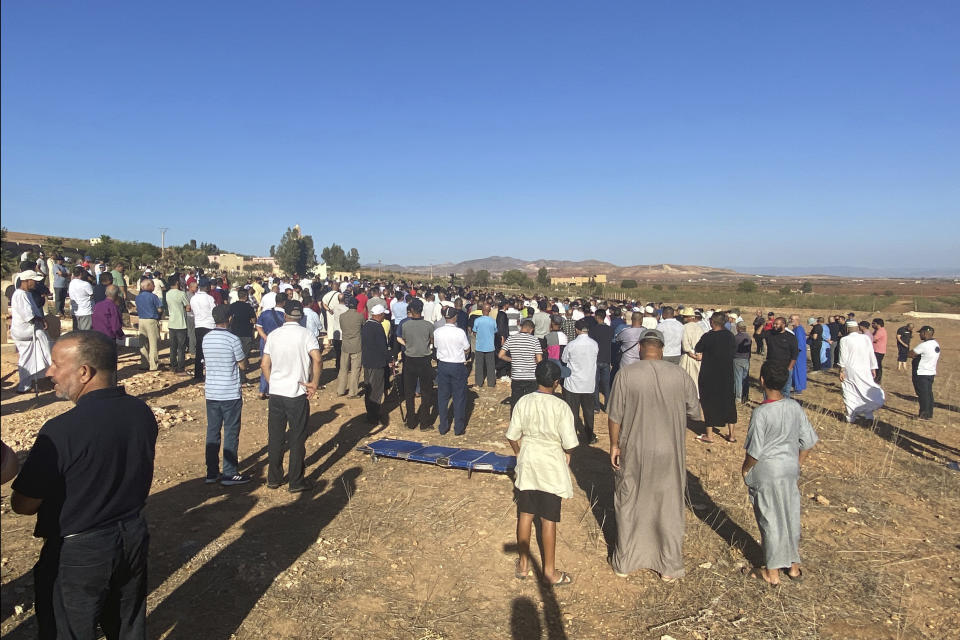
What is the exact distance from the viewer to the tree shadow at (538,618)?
4.06 m

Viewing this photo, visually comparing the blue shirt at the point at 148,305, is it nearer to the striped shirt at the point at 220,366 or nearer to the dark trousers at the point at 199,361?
the dark trousers at the point at 199,361

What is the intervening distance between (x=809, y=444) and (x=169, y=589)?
5.27 m

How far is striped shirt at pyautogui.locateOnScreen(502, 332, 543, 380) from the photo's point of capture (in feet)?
26.2

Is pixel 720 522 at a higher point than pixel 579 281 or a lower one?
lower

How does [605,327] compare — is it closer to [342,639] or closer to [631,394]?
[631,394]

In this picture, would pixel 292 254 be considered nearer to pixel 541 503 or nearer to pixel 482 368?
pixel 482 368

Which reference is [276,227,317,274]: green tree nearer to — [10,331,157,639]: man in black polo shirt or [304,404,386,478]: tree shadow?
[304,404,386,478]: tree shadow

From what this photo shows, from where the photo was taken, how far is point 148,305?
10.8m

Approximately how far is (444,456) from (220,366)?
285 cm

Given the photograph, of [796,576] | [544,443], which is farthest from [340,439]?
[796,576]

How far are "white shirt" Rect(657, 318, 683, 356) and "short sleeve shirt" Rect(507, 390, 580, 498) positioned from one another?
20.2ft

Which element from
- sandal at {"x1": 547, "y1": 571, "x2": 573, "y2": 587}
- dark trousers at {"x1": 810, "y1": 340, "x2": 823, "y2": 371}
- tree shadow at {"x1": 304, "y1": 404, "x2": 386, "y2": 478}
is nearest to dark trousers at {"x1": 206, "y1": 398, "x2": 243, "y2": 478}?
tree shadow at {"x1": 304, "y1": 404, "x2": 386, "y2": 478}

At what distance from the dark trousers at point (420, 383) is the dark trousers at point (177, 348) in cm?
562

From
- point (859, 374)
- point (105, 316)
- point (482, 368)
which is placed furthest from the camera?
point (482, 368)
